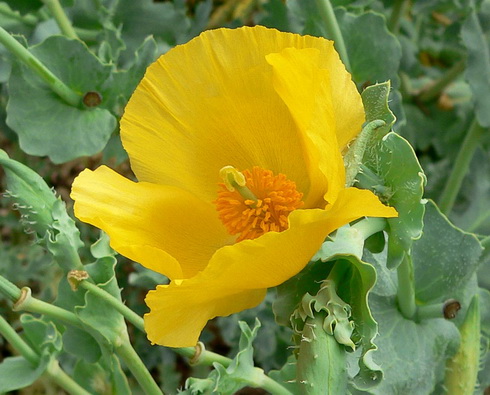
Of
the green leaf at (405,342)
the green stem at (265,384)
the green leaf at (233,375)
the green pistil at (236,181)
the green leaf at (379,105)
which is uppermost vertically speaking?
the green leaf at (379,105)

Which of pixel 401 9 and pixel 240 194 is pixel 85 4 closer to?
pixel 401 9

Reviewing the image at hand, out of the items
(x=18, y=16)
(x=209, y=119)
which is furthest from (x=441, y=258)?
(x=18, y=16)

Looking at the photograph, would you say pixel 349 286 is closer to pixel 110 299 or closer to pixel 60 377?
pixel 110 299

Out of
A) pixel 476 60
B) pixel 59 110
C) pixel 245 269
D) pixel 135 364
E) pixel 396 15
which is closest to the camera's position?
pixel 245 269

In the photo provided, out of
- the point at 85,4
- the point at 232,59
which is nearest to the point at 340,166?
the point at 232,59

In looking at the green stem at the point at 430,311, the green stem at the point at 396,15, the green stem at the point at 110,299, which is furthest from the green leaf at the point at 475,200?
the green stem at the point at 110,299

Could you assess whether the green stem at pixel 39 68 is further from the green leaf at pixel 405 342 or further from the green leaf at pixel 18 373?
the green leaf at pixel 405 342
